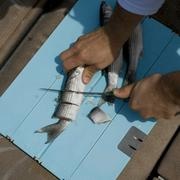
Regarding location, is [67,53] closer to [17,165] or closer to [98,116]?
[98,116]

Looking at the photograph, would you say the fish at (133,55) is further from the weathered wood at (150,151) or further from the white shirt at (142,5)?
the white shirt at (142,5)

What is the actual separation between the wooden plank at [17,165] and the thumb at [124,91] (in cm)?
54

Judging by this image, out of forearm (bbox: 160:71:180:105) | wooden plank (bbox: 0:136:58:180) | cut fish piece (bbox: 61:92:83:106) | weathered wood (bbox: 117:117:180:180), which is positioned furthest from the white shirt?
wooden plank (bbox: 0:136:58:180)

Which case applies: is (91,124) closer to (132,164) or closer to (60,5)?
(132,164)

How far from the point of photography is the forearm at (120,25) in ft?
6.88

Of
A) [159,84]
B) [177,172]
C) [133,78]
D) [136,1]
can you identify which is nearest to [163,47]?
[133,78]

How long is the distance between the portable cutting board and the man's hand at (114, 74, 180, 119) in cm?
15

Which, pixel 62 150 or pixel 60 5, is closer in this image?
pixel 62 150

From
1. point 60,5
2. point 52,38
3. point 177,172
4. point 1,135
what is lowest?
point 1,135

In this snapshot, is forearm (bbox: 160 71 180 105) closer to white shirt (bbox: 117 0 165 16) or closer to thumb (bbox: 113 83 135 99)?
thumb (bbox: 113 83 135 99)

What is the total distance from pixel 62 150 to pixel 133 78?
529 millimetres

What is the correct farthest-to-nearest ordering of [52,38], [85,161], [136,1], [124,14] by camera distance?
[52,38] < [85,161] < [124,14] < [136,1]

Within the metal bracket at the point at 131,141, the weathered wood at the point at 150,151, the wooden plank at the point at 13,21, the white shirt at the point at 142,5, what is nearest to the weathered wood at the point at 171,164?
the weathered wood at the point at 150,151

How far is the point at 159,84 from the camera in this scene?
83.8 inches
